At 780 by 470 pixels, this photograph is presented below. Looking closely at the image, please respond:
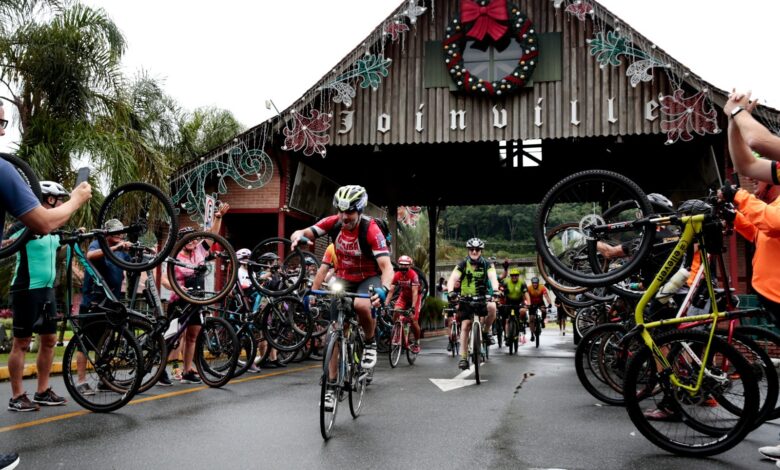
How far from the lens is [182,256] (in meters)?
8.87

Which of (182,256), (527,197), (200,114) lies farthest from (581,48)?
(200,114)

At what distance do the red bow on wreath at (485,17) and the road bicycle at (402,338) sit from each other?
7824 mm

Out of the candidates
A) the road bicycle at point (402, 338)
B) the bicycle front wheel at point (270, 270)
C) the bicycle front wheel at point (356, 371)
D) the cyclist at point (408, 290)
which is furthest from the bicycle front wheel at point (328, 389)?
the cyclist at point (408, 290)

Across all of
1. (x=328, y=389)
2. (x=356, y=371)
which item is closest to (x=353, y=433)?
(x=328, y=389)

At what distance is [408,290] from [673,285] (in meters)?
7.39

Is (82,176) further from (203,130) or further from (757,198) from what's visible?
(203,130)

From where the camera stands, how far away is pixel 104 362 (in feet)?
22.0

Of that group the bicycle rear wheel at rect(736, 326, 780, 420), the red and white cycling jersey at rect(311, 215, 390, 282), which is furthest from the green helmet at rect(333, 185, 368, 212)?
the bicycle rear wheel at rect(736, 326, 780, 420)

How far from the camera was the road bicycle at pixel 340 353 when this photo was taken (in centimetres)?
550

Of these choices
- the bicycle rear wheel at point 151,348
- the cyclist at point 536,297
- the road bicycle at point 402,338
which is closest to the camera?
the bicycle rear wheel at point 151,348

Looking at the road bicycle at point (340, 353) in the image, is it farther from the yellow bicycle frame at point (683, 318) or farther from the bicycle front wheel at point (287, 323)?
the bicycle front wheel at point (287, 323)

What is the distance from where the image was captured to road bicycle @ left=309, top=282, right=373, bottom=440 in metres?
5.50

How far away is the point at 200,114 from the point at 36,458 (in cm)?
3170

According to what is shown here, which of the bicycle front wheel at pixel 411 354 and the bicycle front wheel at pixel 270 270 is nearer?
the bicycle front wheel at pixel 270 270
